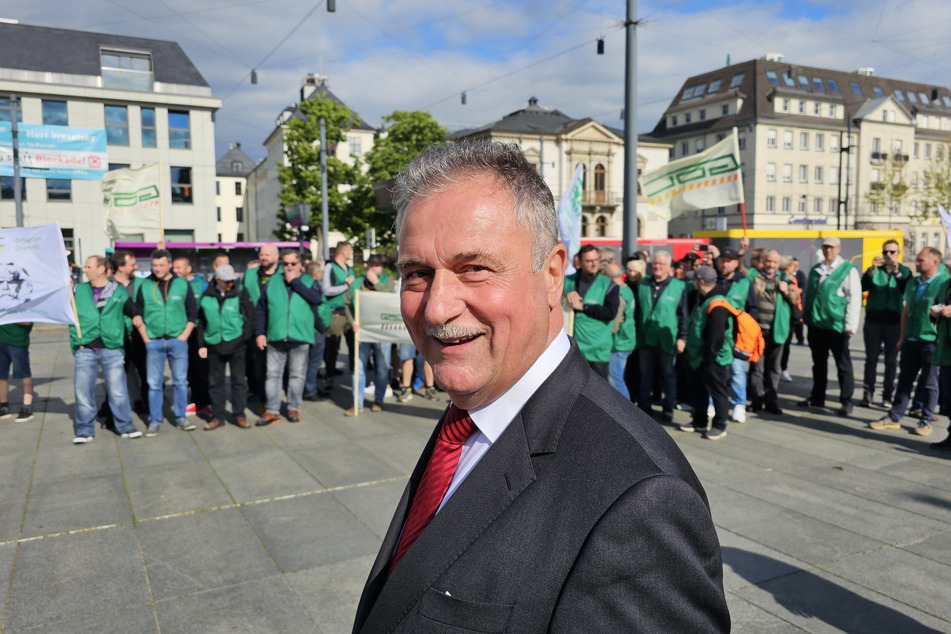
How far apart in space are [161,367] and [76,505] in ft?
7.98

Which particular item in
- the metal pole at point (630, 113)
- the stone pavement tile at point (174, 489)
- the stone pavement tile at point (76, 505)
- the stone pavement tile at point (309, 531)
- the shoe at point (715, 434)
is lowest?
the stone pavement tile at point (76, 505)

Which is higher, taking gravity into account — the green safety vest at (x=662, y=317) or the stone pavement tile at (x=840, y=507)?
the green safety vest at (x=662, y=317)

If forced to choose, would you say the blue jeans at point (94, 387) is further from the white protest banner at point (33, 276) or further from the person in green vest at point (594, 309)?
the person in green vest at point (594, 309)

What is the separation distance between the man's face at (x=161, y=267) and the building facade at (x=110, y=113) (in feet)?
112

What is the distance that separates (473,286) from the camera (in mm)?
1386

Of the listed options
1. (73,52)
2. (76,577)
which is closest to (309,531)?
(76,577)

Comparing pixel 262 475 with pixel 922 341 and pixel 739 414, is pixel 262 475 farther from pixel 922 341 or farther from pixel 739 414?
pixel 922 341

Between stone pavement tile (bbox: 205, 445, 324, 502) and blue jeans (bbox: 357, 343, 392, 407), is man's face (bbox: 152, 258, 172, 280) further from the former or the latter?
blue jeans (bbox: 357, 343, 392, 407)

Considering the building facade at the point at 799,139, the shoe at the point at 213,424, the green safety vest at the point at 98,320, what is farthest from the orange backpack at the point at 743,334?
the building facade at the point at 799,139

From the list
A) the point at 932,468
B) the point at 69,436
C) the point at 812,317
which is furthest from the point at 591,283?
the point at 69,436

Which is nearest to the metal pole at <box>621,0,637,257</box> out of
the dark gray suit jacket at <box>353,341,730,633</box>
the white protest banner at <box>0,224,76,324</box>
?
the white protest banner at <box>0,224,76,324</box>

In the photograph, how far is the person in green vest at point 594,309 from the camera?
7711 mm

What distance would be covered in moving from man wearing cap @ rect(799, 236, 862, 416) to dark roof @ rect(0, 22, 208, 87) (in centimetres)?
4096

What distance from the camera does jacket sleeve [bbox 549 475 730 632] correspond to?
1.06 metres
